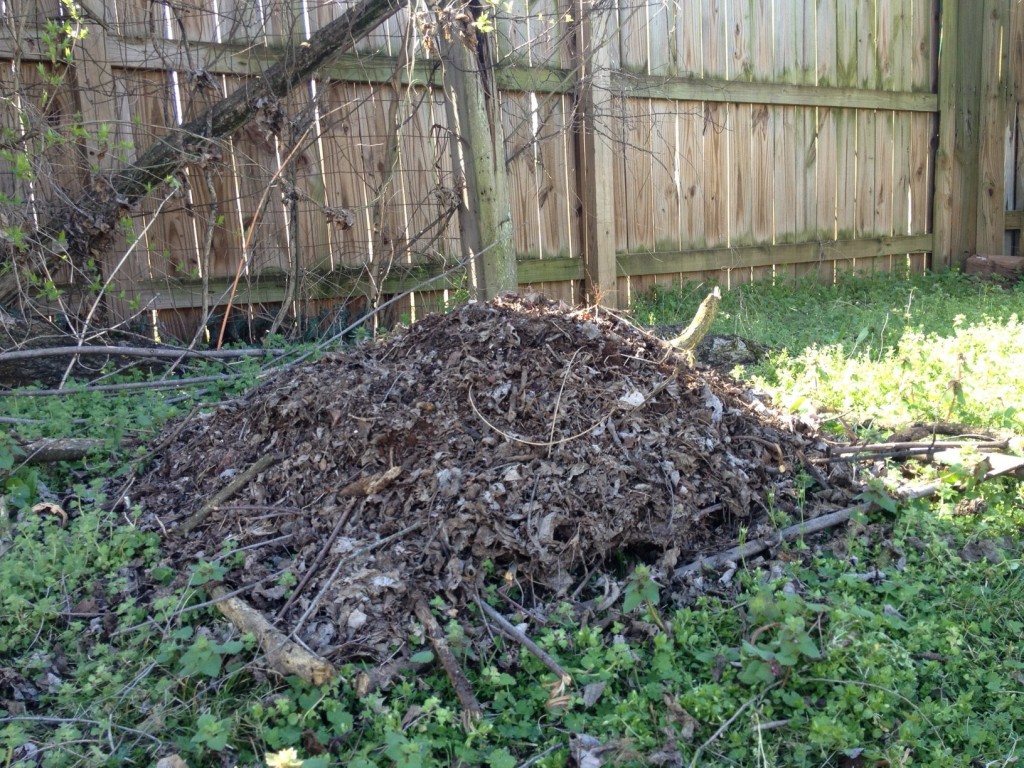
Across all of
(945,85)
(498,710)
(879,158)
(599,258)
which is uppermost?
(945,85)

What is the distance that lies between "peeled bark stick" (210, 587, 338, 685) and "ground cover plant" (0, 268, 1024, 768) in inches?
1.4

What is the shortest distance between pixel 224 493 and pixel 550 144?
4362 mm

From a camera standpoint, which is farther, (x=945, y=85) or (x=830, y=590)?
(x=945, y=85)

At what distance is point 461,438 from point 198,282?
3007 millimetres

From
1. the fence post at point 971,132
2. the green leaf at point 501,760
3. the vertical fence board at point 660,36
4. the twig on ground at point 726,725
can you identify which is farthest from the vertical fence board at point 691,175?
the green leaf at point 501,760

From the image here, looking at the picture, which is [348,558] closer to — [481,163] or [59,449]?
[59,449]

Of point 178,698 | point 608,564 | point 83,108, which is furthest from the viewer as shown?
point 83,108

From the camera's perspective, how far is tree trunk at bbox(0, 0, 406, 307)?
4699 millimetres

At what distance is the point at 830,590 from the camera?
2602 mm

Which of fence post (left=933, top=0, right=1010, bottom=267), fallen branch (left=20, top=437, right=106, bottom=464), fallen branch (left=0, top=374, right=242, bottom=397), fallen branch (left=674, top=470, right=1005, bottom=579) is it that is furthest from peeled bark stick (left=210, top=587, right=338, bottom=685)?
fence post (left=933, top=0, right=1010, bottom=267)

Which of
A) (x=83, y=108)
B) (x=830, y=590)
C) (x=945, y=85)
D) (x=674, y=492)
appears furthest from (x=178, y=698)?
(x=945, y=85)

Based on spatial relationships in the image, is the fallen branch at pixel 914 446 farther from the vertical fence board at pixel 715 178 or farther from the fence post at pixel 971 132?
the fence post at pixel 971 132

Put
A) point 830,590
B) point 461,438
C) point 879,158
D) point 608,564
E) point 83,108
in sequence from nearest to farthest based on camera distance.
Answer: point 830,590
point 608,564
point 461,438
point 83,108
point 879,158

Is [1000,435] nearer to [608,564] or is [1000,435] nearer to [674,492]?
[674,492]
